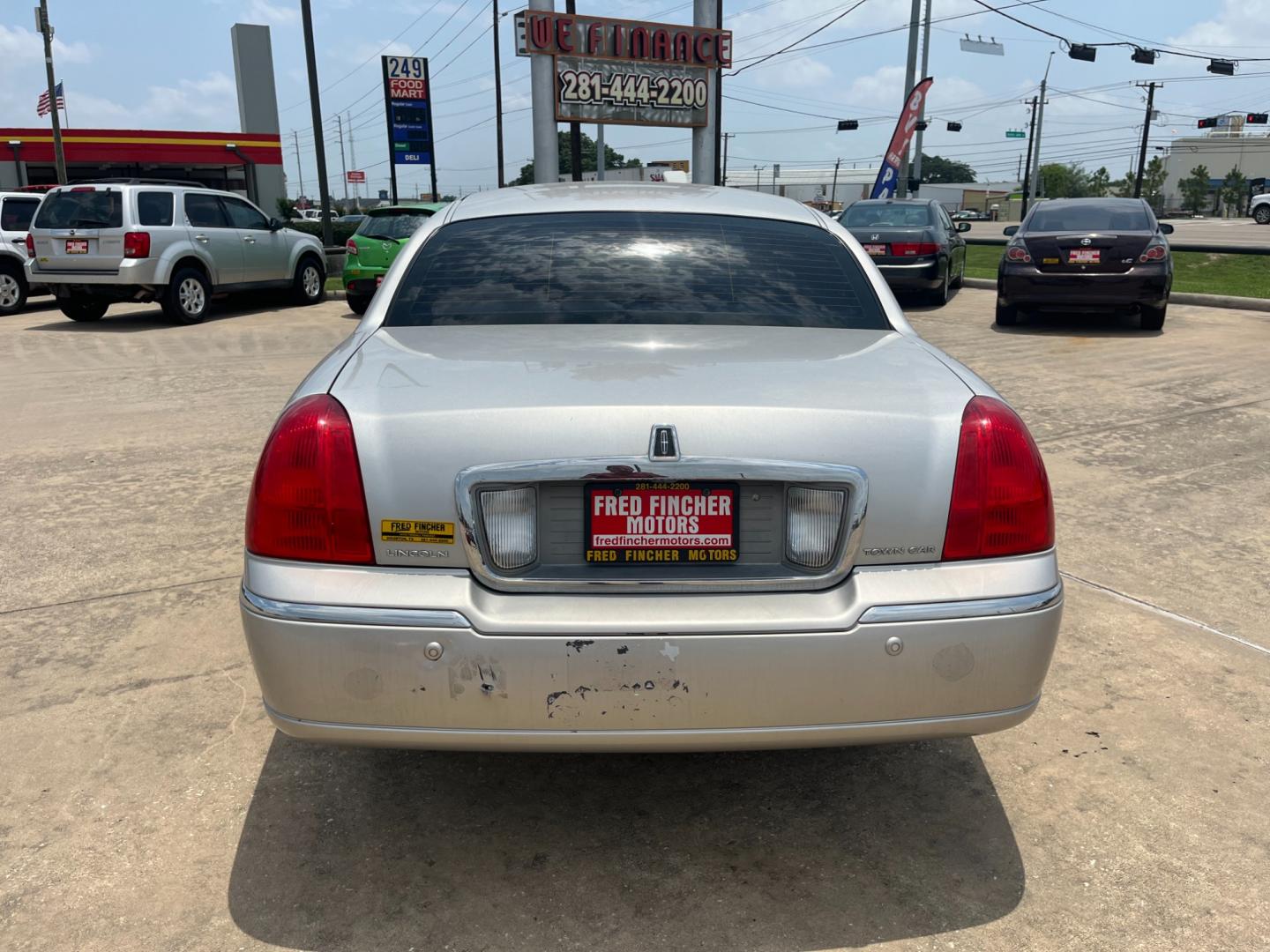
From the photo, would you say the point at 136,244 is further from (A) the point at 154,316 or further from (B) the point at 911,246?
(B) the point at 911,246

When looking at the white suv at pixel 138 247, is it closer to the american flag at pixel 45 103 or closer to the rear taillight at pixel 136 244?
the rear taillight at pixel 136 244

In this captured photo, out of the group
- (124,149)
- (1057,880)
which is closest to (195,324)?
(1057,880)

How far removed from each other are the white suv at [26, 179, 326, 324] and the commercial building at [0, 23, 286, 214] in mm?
34286

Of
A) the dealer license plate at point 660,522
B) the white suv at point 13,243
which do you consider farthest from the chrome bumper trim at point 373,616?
the white suv at point 13,243

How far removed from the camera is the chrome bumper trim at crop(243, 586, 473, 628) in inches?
81.7

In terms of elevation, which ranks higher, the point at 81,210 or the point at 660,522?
the point at 81,210

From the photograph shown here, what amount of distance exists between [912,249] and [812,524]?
1254 centimetres

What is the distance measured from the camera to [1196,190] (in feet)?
300

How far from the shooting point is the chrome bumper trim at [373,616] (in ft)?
6.81

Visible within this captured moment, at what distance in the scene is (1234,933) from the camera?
220cm

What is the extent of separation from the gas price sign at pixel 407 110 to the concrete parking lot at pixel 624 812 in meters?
30.9

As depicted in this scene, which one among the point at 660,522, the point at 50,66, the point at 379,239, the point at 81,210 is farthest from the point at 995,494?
the point at 50,66

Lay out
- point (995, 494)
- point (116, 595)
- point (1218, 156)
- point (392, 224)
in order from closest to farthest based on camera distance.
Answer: point (995, 494)
point (116, 595)
point (392, 224)
point (1218, 156)

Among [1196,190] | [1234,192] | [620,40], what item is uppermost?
[620,40]
